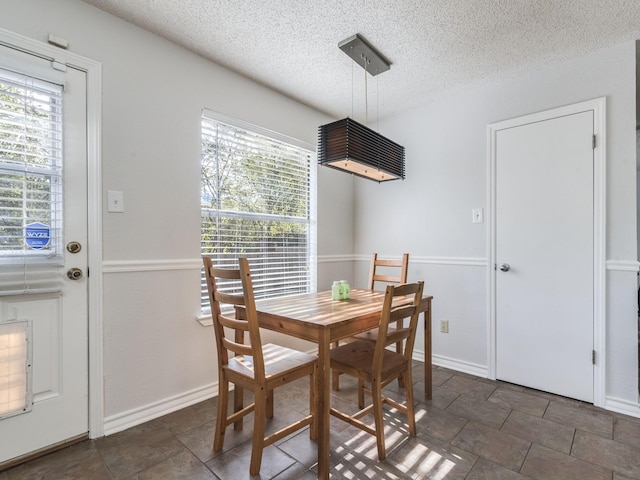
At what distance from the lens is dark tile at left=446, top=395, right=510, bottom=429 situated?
207cm

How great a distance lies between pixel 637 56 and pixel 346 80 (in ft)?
6.56

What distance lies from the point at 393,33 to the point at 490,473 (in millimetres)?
2521

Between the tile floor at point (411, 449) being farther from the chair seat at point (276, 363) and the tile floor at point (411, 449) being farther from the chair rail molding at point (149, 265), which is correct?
the chair rail molding at point (149, 265)

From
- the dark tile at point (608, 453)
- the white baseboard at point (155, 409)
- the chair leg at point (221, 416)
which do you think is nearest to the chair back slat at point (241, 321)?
the chair leg at point (221, 416)

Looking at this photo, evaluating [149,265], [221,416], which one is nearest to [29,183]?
[149,265]

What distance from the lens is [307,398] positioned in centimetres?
236

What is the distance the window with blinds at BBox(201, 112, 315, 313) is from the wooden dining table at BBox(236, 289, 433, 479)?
0.66 meters

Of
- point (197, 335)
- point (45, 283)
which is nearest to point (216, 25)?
point (45, 283)

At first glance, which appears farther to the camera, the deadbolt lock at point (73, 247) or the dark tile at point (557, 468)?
the deadbolt lock at point (73, 247)

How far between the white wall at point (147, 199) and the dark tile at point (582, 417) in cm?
233

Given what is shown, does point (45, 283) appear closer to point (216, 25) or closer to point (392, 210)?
point (216, 25)

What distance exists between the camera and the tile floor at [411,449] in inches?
62.2

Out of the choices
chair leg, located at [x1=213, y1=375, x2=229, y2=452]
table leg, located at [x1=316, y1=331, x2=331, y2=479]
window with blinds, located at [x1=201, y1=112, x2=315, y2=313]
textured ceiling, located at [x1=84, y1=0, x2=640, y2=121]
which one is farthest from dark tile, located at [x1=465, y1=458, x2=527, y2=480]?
textured ceiling, located at [x1=84, y1=0, x2=640, y2=121]

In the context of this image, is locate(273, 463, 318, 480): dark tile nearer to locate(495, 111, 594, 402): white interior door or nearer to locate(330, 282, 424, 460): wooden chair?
locate(330, 282, 424, 460): wooden chair
